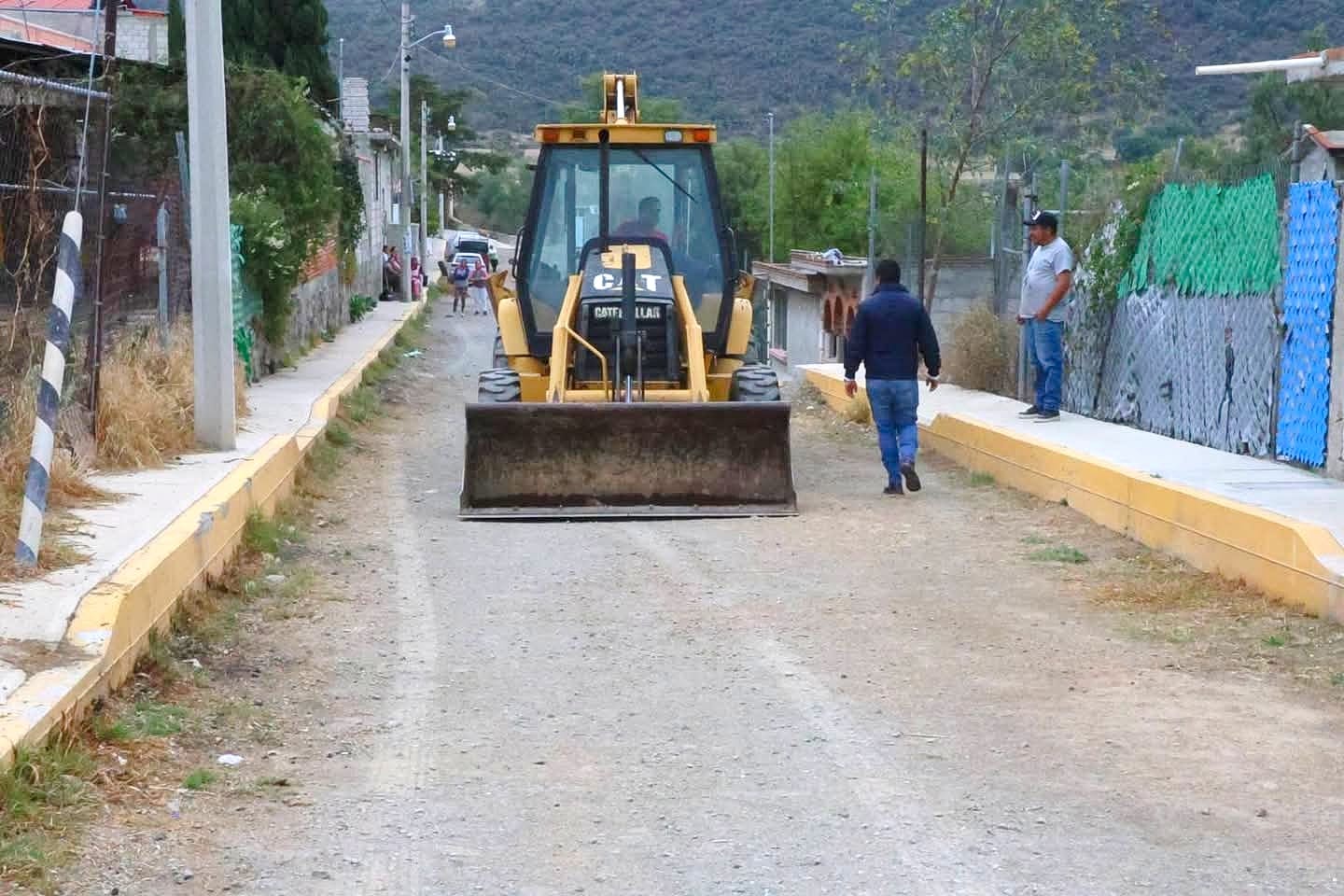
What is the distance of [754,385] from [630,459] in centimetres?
171

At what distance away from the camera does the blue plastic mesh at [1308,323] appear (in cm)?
1155

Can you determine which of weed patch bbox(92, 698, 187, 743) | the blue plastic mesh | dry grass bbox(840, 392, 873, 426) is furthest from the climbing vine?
weed patch bbox(92, 698, 187, 743)

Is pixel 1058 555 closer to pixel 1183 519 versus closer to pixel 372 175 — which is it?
pixel 1183 519

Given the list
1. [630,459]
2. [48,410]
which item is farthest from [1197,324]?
[48,410]

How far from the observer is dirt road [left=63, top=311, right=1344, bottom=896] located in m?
5.25

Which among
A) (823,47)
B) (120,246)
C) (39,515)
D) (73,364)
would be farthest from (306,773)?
(823,47)

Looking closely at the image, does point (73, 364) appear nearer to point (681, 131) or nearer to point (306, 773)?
point (681, 131)

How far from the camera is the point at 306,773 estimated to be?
619 centimetres

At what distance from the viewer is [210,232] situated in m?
13.1

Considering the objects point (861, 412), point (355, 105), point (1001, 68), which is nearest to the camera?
point (861, 412)

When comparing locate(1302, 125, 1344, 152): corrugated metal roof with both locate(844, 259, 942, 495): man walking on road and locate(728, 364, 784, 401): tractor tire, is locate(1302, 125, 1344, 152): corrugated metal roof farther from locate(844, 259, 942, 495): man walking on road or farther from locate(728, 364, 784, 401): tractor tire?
locate(728, 364, 784, 401): tractor tire

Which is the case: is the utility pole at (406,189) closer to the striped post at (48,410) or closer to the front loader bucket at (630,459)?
the front loader bucket at (630,459)

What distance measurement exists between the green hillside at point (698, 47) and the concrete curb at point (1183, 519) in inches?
1451

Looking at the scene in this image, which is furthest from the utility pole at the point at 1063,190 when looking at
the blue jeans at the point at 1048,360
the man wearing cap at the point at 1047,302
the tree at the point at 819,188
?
the tree at the point at 819,188
